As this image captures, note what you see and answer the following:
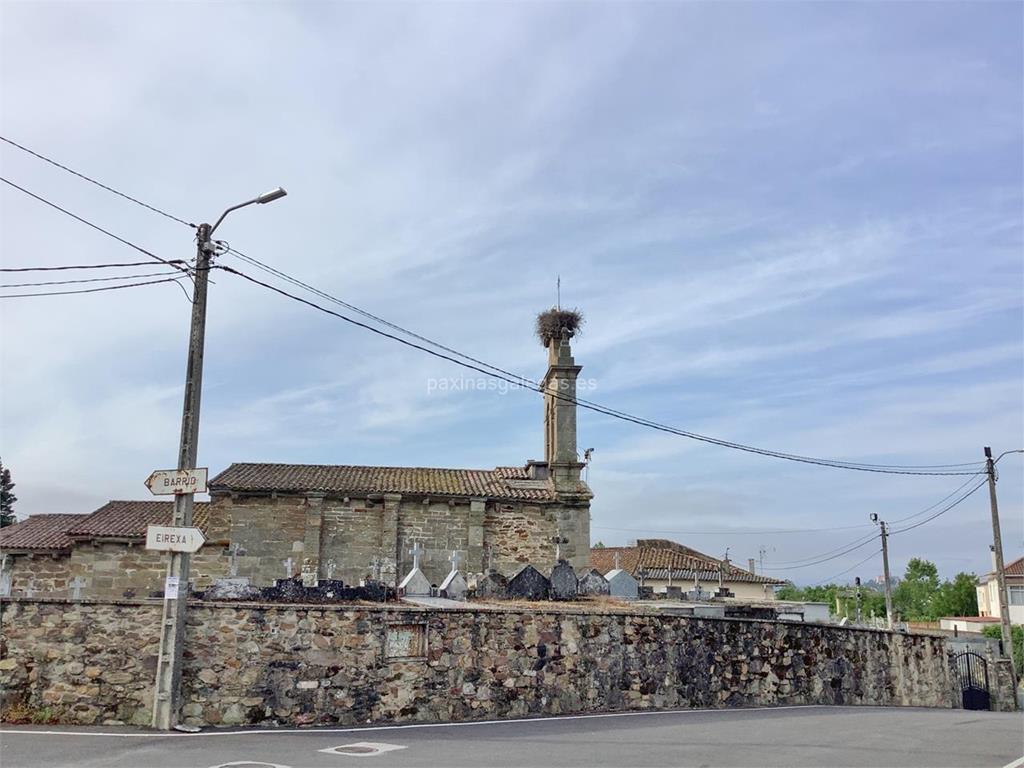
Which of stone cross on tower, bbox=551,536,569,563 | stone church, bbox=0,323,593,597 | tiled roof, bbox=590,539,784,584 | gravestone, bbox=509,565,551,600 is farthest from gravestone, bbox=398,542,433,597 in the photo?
tiled roof, bbox=590,539,784,584

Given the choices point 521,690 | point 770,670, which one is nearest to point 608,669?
point 521,690

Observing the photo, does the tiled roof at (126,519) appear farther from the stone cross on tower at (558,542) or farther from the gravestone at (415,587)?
the stone cross on tower at (558,542)

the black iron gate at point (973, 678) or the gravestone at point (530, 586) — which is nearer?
the gravestone at point (530, 586)

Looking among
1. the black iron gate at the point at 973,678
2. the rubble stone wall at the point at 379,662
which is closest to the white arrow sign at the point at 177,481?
the rubble stone wall at the point at 379,662

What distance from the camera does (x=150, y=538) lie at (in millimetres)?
10180

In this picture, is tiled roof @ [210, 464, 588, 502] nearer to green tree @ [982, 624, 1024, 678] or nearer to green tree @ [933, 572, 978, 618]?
green tree @ [982, 624, 1024, 678]

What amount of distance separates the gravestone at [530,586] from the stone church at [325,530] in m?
7.78

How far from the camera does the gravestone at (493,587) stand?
17.0 m

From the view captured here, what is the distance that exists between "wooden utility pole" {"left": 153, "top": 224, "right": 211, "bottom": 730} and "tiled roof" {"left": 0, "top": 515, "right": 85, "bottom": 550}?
51.3ft

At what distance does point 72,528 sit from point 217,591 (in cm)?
1469

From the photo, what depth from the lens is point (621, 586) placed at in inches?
764

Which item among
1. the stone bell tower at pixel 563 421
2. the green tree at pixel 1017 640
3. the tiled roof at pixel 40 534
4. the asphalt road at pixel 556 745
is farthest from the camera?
the green tree at pixel 1017 640

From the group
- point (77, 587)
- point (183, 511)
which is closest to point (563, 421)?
point (77, 587)

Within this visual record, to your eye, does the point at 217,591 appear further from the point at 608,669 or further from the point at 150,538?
the point at 608,669
